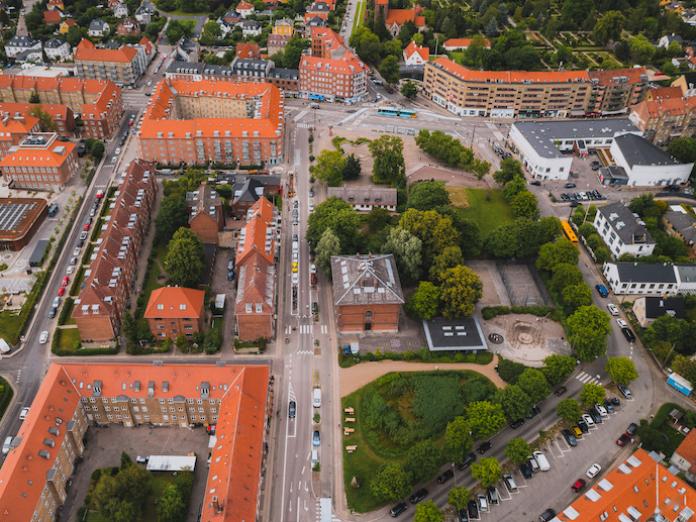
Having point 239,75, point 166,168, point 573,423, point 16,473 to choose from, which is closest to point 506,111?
point 239,75

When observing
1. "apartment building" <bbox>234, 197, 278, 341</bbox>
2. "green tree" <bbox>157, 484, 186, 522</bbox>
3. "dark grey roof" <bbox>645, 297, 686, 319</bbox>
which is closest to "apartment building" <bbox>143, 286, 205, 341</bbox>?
"apartment building" <bbox>234, 197, 278, 341</bbox>

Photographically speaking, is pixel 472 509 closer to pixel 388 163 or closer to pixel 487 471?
pixel 487 471

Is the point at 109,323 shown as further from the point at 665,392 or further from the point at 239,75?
the point at 239,75

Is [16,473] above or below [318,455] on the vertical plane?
above

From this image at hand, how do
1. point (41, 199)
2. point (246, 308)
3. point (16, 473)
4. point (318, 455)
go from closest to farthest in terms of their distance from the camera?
1. point (16, 473)
2. point (318, 455)
3. point (246, 308)
4. point (41, 199)

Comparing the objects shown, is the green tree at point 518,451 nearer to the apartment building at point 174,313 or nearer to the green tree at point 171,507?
the green tree at point 171,507

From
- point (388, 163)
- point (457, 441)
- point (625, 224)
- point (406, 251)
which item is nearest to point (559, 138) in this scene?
point (625, 224)

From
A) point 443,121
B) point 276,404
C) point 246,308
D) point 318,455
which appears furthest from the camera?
point 443,121

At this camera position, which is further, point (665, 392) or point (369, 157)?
point (369, 157)
